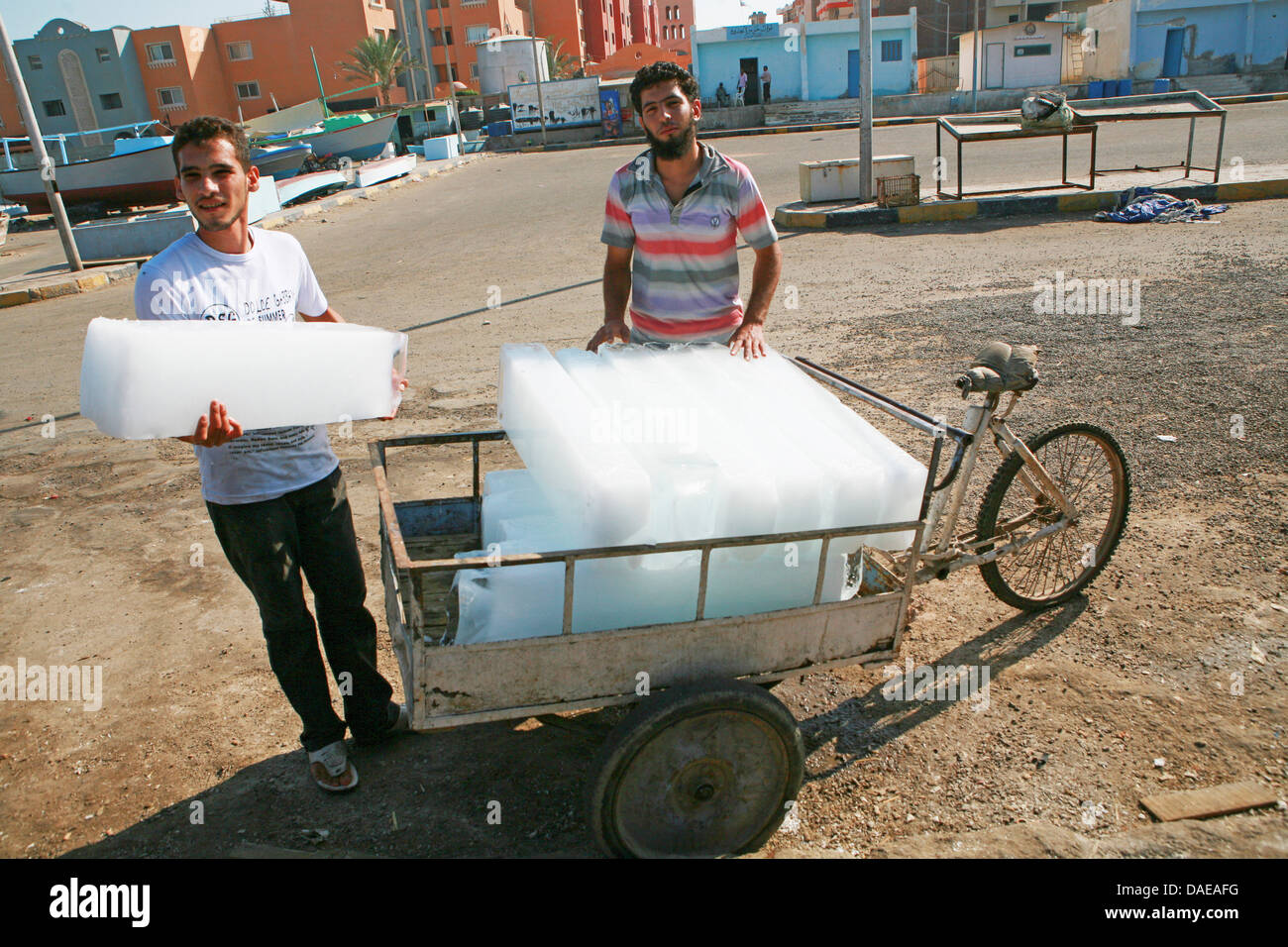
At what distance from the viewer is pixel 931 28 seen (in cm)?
5381

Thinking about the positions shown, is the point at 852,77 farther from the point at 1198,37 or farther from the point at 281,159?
the point at 281,159

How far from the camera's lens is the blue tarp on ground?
10.7 metres

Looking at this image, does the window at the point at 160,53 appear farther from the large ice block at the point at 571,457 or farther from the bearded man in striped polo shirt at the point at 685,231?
the large ice block at the point at 571,457

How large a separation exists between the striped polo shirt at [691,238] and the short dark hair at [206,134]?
1.25 m

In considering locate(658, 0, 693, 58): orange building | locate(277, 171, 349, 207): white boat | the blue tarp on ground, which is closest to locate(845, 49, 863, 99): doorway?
locate(277, 171, 349, 207): white boat

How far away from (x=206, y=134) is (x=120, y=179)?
81.8 ft

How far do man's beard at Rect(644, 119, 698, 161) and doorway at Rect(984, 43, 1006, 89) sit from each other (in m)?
43.2

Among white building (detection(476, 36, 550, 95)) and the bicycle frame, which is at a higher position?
white building (detection(476, 36, 550, 95))

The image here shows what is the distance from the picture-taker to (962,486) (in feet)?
9.39

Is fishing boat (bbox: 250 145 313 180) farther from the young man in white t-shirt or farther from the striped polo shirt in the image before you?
the young man in white t-shirt

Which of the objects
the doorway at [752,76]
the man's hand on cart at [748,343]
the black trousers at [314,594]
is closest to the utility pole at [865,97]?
the man's hand on cart at [748,343]

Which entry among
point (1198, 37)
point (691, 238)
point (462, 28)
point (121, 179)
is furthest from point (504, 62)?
point (691, 238)

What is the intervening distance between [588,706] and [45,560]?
364 cm
